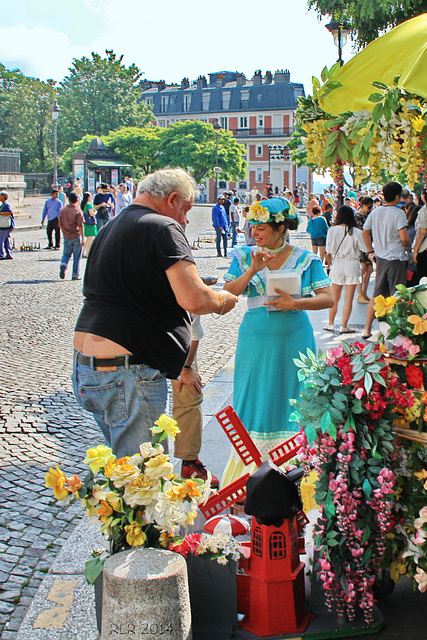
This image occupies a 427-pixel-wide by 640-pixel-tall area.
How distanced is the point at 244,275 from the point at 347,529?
5.84 ft

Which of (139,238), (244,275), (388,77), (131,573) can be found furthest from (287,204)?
(131,573)

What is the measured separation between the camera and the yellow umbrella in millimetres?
3314

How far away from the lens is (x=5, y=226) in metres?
18.7

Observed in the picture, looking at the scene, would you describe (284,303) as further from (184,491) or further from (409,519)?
(184,491)

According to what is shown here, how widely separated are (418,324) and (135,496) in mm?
1295

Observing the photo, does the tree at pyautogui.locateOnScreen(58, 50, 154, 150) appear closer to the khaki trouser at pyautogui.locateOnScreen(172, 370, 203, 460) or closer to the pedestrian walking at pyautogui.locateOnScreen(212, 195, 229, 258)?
the pedestrian walking at pyautogui.locateOnScreen(212, 195, 229, 258)

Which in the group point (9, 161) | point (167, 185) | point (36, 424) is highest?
point (9, 161)

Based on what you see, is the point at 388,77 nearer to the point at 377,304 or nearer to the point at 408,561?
the point at 377,304

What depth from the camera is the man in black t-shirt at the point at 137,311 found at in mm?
2957

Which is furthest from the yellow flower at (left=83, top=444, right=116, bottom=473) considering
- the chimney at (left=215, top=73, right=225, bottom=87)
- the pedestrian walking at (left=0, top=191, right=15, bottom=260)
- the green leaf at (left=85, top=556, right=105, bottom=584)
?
the chimney at (left=215, top=73, right=225, bottom=87)

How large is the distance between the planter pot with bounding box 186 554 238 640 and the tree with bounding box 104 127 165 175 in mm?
69474

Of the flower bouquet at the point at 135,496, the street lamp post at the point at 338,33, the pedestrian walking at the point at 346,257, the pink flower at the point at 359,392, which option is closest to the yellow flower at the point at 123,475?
the flower bouquet at the point at 135,496

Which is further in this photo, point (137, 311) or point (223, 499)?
point (223, 499)

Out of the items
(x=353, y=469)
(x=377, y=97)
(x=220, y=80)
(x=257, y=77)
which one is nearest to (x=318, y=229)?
(x=377, y=97)
